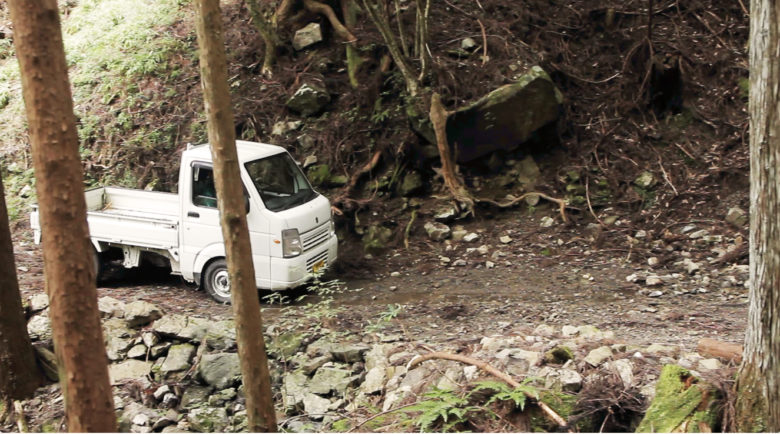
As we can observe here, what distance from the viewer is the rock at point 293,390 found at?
6.48 meters

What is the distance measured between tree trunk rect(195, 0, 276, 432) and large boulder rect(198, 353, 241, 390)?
95.0 inches

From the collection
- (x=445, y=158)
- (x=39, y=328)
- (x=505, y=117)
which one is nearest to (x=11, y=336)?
(x=39, y=328)

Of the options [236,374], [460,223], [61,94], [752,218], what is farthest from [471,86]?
[61,94]

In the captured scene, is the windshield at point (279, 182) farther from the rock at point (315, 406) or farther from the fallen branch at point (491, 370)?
the fallen branch at point (491, 370)

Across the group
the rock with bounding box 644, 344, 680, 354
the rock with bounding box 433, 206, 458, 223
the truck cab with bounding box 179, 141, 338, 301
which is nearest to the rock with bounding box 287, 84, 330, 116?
the rock with bounding box 433, 206, 458, 223

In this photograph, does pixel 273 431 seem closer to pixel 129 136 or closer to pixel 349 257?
pixel 349 257

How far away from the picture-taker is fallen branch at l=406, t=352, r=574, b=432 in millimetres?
5062

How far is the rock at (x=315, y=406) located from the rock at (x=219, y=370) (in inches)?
37.5

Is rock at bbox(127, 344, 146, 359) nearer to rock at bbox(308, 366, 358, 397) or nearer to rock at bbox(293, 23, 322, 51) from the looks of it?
rock at bbox(308, 366, 358, 397)

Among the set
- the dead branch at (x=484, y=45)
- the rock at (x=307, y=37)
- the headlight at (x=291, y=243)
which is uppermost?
the rock at (x=307, y=37)

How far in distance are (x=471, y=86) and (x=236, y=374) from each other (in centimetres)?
719

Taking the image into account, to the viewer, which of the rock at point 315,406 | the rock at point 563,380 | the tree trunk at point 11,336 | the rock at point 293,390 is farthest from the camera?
the tree trunk at point 11,336

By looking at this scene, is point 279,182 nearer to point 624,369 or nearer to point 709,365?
point 624,369

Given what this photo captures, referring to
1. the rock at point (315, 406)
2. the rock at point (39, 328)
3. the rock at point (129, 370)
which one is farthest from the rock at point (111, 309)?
the rock at point (315, 406)
